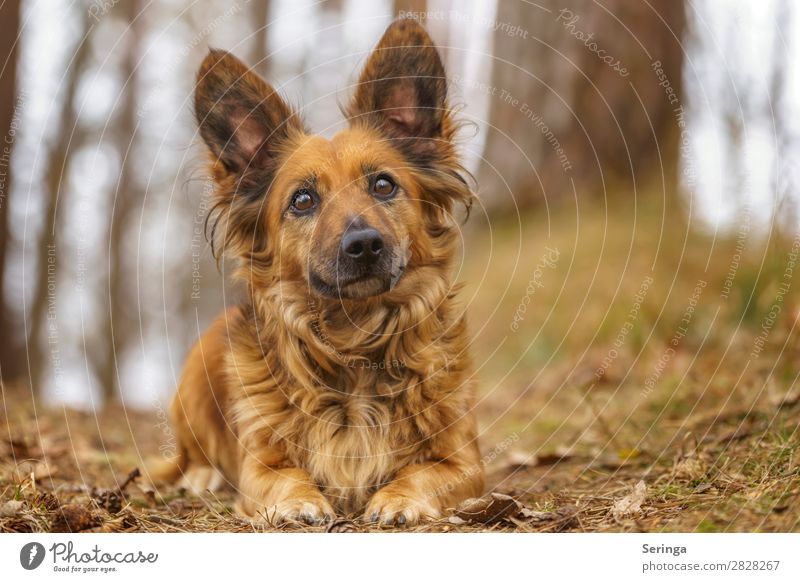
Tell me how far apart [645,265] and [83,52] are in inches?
282

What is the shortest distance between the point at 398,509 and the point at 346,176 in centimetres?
195

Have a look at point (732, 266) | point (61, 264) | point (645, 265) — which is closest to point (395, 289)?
point (732, 266)

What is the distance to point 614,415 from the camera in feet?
20.1

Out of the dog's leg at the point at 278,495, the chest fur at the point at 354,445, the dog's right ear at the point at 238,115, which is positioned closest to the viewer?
the dog's leg at the point at 278,495

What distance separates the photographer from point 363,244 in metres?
4.09

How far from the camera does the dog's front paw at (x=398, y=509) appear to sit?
12.1 ft

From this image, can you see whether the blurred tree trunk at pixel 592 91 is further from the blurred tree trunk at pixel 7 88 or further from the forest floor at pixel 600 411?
the blurred tree trunk at pixel 7 88

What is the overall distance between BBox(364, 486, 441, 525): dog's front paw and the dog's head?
114 centimetres

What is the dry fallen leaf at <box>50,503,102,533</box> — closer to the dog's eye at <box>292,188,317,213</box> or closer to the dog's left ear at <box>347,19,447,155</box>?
the dog's eye at <box>292,188,317,213</box>

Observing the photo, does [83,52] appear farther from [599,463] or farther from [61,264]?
[599,463]

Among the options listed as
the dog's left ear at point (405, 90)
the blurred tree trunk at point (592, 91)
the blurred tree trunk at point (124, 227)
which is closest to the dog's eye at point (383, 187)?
the dog's left ear at point (405, 90)

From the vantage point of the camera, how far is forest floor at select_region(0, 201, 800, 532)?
3.76 m
